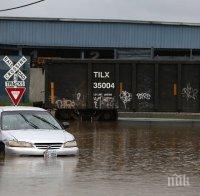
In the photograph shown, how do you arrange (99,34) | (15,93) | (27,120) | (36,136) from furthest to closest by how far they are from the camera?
(99,34)
(15,93)
(27,120)
(36,136)

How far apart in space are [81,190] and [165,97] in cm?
2133

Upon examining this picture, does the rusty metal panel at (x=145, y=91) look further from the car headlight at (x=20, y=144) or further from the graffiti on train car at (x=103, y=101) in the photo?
the car headlight at (x=20, y=144)

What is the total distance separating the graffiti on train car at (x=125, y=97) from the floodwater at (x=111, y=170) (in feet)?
31.0

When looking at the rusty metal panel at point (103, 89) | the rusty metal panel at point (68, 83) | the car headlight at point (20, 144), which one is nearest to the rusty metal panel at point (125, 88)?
the rusty metal panel at point (103, 89)

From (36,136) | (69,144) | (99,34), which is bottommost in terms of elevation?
(69,144)

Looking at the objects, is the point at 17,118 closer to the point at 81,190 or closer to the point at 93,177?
the point at 93,177

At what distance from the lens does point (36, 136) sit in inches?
620

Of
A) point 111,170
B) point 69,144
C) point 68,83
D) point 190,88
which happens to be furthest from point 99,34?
point 111,170

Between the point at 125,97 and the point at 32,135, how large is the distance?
16.9 meters

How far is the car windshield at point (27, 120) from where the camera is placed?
1695 cm

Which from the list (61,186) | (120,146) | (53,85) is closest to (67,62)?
(53,85)

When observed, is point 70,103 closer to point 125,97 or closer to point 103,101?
point 103,101

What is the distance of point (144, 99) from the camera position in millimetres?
32562

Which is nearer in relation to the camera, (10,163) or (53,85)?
(10,163)
